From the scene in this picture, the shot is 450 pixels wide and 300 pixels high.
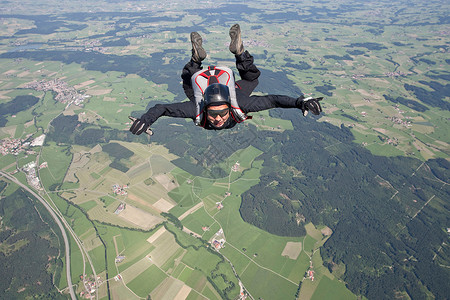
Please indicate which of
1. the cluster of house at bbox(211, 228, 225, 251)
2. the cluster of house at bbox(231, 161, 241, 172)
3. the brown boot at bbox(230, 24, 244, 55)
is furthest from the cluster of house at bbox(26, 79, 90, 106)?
the brown boot at bbox(230, 24, 244, 55)

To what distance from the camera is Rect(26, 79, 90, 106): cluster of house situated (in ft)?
416

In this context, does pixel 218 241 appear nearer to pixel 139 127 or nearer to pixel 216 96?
pixel 216 96

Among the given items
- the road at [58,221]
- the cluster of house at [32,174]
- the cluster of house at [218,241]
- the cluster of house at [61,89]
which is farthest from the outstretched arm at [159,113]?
the cluster of house at [61,89]

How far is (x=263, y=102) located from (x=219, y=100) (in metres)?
1.74

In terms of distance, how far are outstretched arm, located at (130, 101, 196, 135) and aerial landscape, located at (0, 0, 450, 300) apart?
186 feet

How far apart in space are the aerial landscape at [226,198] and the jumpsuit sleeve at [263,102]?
187 feet

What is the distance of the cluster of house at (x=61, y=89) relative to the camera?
12675 cm

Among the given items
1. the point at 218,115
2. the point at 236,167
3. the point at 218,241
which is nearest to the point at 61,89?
the point at 236,167

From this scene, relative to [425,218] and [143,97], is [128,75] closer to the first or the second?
[143,97]

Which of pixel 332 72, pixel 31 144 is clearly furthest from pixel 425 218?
pixel 31 144

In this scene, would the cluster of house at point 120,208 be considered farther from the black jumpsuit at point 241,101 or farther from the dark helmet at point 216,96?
the dark helmet at point 216,96

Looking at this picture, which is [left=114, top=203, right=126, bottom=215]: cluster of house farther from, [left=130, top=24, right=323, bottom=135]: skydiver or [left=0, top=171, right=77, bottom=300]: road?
[left=130, top=24, right=323, bottom=135]: skydiver

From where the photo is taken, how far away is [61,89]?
138 metres

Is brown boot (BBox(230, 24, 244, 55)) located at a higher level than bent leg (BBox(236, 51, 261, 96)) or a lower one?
higher
